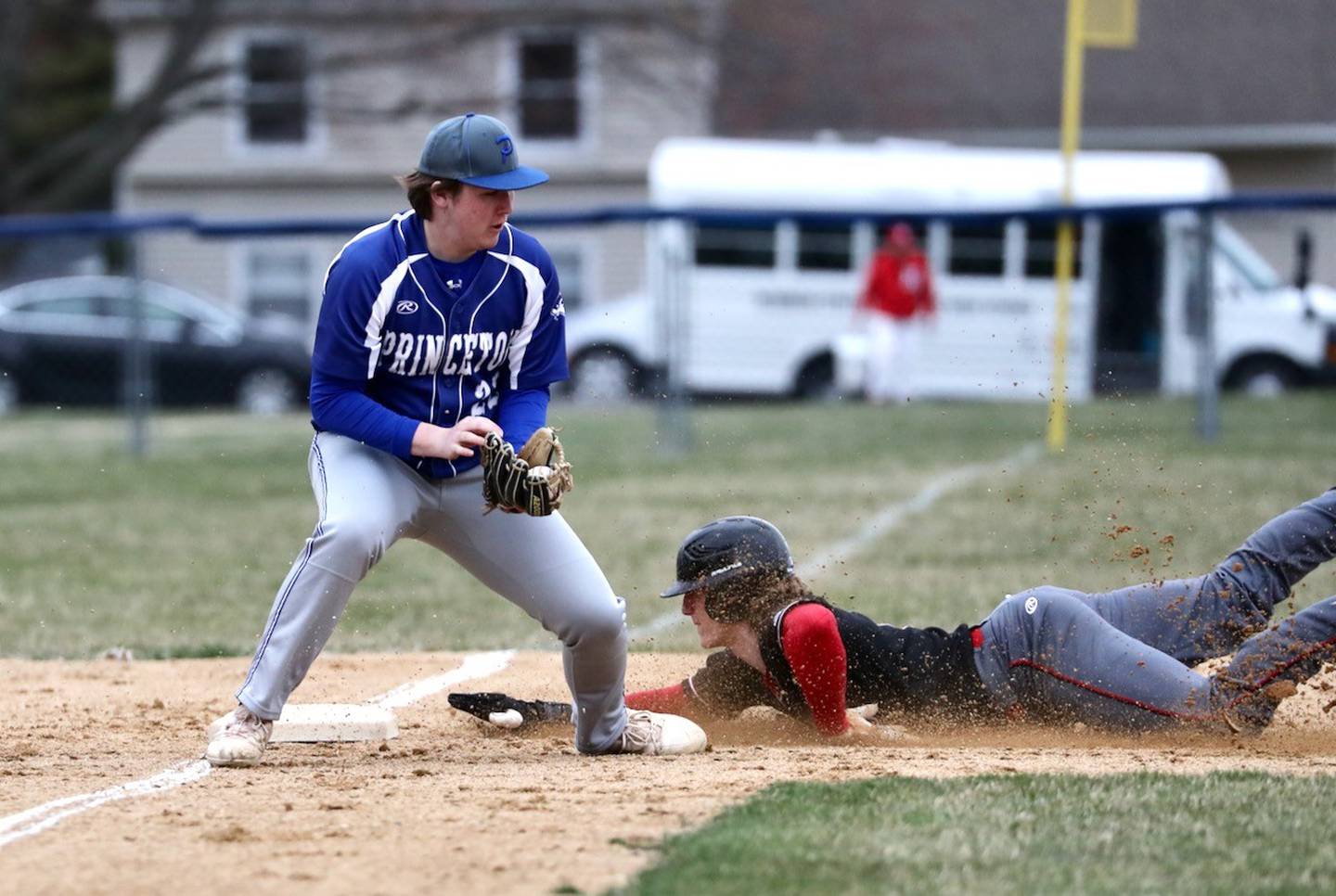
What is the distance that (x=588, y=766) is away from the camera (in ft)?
17.0

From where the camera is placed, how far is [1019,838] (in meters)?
4.09

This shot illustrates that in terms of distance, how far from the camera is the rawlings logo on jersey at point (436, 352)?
5.08 metres

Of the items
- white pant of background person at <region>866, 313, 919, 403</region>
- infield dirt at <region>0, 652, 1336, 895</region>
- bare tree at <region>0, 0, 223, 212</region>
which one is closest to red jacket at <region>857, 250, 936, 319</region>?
white pant of background person at <region>866, 313, 919, 403</region>

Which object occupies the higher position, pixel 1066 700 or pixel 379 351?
pixel 379 351

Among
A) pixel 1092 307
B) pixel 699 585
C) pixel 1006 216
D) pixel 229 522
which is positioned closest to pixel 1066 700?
pixel 699 585

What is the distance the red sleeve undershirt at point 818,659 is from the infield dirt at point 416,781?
4.7 inches

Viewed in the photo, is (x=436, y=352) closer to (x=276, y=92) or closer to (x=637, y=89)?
(x=276, y=92)

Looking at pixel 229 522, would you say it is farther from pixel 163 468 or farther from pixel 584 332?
pixel 584 332

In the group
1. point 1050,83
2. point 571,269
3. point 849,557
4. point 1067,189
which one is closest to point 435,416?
point 849,557

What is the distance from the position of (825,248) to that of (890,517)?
10280 millimetres

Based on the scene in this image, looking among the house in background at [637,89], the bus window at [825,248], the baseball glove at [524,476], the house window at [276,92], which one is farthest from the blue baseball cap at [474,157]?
the house in background at [637,89]

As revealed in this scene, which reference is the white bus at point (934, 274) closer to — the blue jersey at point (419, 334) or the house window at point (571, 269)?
the house window at point (571, 269)

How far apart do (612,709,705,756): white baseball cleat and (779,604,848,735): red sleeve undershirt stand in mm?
353

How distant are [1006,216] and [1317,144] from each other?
13889 mm
